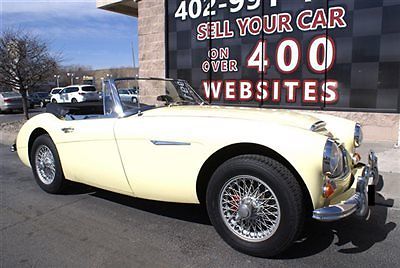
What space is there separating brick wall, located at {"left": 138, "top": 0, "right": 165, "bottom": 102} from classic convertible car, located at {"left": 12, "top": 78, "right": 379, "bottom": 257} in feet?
28.5

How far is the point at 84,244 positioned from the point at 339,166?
7.64 ft

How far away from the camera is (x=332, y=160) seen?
2.70m

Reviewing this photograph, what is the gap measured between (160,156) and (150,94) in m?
1.36

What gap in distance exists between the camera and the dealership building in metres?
8.30

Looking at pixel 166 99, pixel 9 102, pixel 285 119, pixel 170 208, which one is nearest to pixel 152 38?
pixel 166 99

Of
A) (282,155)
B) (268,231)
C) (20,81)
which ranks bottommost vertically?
(268,231)

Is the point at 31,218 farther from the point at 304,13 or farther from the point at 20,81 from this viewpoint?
the point at 20,81

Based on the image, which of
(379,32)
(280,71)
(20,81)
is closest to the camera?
(379,32)

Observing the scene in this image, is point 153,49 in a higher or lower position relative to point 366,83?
higher

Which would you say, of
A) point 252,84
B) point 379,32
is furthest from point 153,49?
point 379,32

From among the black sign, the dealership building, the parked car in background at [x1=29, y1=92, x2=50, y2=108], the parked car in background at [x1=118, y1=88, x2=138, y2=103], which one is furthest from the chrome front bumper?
the parked car in background at [x1=29, y1=92, x2=50, y2=108]

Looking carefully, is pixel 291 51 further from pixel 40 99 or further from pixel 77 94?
pixel 40 99

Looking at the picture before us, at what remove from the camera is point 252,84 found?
408 inches

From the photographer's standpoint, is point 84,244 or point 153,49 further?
point 153,49
